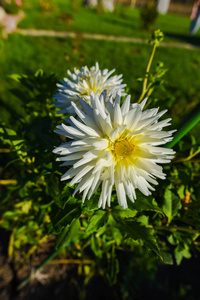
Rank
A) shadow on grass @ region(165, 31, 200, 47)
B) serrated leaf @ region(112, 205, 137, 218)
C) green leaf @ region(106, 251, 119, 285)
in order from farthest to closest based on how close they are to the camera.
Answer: shadow on grass @ region(165, 31, 200, 47)
green leaf @ region(106, 251, 119, 285)
serrated leaf @ region(112, 205, 137, 218)

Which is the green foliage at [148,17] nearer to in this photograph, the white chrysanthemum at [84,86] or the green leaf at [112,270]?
the white chrysanthemum at [84,86]

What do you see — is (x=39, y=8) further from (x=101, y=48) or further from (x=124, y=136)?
(x=124, y=136)

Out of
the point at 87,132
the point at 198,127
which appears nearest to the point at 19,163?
the point at 87,132

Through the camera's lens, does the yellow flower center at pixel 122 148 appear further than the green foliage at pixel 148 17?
No

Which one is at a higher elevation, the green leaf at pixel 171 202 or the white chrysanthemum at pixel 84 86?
the white chrysanthemum at pixel 84 86

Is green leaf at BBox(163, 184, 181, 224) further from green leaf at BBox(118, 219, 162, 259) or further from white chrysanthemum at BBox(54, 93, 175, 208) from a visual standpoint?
white chrysanthemum at BBox(54, 93, 175, 208)

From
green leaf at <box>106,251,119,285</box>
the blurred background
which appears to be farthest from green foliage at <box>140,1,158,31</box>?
green leaf at <box>106,251,119,285</box>

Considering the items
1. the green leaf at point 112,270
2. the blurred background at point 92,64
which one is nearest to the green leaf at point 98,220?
the blurred background at point 92,64
